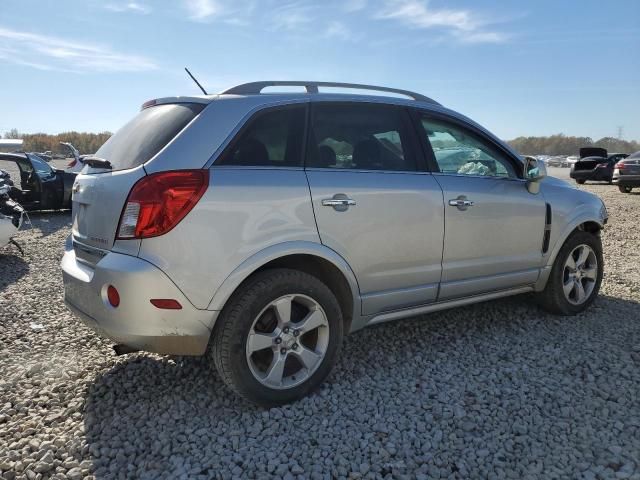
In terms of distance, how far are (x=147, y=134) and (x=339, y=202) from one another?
1180 millimetres

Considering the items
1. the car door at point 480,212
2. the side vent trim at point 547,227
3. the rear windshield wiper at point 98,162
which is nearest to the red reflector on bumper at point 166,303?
the rear windshield wiper at point 98,162

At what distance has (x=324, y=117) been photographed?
328cm

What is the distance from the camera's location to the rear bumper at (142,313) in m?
2.61

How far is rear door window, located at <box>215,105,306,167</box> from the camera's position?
9.50 feet

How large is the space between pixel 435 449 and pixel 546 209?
8.04 ft

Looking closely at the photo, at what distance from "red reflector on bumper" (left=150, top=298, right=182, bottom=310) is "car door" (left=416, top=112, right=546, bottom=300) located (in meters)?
1.88

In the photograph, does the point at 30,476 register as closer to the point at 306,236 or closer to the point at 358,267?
the point at 306,236

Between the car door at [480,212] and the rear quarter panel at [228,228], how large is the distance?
120 cm

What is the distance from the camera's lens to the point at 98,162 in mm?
3076

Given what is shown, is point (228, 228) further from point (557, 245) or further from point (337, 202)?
point (557, 245)

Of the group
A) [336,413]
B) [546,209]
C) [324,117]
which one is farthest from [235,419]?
[546,209]

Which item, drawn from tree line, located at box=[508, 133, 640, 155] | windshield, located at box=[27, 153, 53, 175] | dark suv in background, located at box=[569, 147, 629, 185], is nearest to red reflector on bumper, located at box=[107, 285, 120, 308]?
windshield, located at box=[27, 153, 53, 175]

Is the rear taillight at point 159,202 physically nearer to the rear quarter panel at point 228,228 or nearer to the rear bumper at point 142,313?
the rear quarter panel at point 228,228

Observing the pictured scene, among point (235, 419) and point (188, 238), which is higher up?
point (188, 238)
